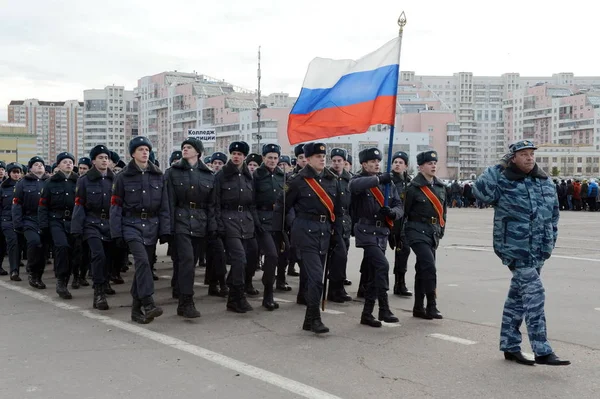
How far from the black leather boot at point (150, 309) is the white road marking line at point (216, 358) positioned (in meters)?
0.21

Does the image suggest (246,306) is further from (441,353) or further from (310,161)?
(441,353)

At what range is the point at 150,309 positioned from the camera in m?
8.07

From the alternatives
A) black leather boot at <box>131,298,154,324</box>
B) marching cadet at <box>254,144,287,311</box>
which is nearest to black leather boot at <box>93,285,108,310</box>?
black leather boot at <box>131,298,154,324</box>

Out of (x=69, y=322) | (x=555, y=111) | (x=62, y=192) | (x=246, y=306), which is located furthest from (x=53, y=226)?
(x=555, y=111)

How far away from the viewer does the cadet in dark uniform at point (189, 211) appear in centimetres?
848

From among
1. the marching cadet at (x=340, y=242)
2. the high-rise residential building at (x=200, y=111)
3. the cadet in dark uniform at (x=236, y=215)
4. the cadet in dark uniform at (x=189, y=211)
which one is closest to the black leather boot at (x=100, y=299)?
the cadet in dark uniform at (x=189, y=211)

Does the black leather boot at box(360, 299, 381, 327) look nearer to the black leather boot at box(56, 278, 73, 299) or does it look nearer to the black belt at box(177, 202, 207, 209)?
the black belt at box(177, 202, 207, 209)

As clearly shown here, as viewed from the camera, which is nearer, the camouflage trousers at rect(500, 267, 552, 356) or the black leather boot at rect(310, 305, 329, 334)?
the camouflage trousers at rect(500, 267, 552, 356)

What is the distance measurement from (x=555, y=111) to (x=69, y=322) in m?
181

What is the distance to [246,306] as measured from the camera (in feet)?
28.7

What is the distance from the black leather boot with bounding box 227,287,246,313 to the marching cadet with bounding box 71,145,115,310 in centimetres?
173

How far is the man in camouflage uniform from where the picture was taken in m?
6.23

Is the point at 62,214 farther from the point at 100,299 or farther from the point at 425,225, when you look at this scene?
the point at 425,225

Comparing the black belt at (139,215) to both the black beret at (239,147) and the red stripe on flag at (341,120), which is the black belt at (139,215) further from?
the red stripe on flag at (341,120)
